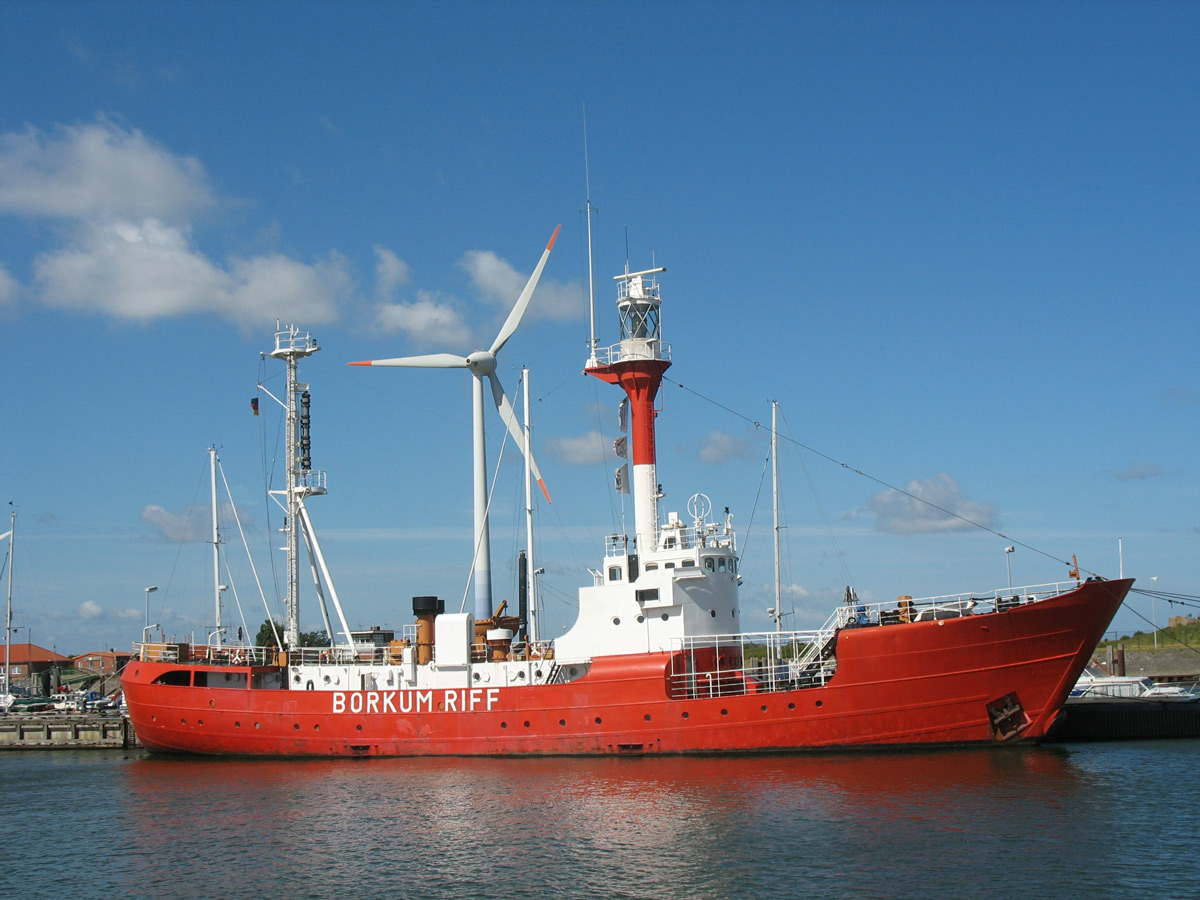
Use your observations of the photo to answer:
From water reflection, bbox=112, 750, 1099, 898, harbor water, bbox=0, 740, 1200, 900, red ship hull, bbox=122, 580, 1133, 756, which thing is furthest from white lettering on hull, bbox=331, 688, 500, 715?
harbor water, bbox=0, 740, 1200, 900

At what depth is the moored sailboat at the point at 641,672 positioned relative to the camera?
2797 centimetres

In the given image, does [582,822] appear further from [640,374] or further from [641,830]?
[640,374]

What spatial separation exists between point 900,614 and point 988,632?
2.31 metres

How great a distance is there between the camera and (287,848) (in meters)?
21.6

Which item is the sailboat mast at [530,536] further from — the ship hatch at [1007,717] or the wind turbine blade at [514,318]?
the ship hatch at [1007,717]

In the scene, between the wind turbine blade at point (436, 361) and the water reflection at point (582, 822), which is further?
the wind turbine blade at point (436, 361)

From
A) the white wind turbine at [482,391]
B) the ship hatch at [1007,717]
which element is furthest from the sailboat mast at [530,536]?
the ship hatch at [1007,717]

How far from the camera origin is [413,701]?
32406mm

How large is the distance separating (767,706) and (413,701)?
433 inches

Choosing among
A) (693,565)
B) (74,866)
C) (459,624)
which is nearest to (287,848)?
(74,866)

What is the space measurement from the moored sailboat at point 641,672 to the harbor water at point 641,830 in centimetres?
99

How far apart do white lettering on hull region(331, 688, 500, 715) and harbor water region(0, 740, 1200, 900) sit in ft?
6.65

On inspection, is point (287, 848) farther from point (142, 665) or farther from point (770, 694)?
point (142, 665)

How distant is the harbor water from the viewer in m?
18.2
